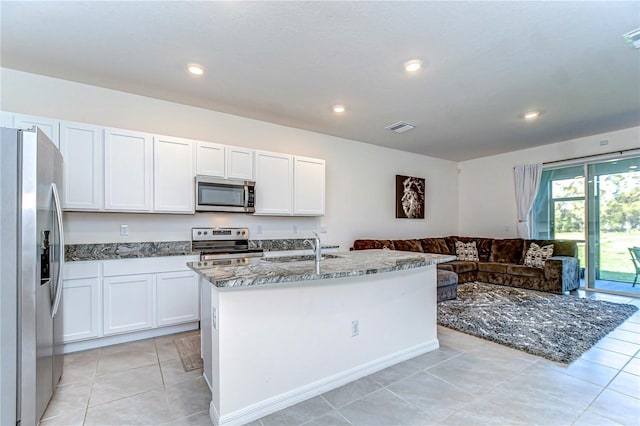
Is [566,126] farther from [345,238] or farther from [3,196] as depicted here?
[3,196]

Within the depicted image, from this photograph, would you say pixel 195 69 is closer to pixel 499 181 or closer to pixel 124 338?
pixel 124 338

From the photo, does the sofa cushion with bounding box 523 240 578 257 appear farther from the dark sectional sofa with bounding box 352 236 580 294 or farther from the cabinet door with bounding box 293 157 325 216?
the cabinet door with bounding box 293 157 325 216

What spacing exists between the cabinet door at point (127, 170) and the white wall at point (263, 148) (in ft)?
1.14

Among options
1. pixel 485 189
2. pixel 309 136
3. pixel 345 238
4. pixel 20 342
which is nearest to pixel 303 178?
pixel 309 136

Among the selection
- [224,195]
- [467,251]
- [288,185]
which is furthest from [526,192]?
[224,195]

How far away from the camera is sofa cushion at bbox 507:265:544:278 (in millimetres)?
4992

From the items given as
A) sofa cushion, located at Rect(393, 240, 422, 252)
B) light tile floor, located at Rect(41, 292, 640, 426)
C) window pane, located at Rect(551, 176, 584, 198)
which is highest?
window pane, located at Rect(551, 176, 584, 198)

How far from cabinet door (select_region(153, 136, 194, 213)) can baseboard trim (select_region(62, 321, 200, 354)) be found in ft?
4.29

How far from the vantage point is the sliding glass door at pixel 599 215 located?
4836 mm

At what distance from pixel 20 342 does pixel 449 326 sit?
3598mm

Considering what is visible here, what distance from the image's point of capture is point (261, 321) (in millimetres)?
1871

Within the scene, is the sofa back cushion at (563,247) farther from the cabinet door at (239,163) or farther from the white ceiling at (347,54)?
the cabinet door at (239,163)

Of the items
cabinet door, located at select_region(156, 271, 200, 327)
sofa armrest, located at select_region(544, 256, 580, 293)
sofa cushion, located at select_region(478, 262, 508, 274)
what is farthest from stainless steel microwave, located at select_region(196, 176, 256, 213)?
sofa armrest, located at select_region(544, 256, 580, 293)

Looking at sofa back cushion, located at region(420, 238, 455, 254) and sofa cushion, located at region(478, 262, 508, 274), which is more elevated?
sofa back cushion, located at region(420, 238, 455, 254)
